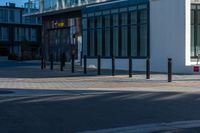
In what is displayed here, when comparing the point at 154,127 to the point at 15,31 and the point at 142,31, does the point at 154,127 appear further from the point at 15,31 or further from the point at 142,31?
the point at 15,31

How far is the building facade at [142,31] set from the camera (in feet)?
101

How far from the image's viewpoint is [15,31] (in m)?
86.6

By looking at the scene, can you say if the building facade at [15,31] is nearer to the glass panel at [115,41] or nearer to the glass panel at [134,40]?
the glass panel at [115,41]

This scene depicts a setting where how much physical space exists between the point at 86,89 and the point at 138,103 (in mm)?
4660

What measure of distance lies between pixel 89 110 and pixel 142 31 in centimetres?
2127

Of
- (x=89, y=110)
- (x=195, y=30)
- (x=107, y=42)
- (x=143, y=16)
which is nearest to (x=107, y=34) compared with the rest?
(x=107, y=42)

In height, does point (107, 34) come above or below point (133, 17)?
below

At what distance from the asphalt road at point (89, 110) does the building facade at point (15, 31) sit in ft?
219

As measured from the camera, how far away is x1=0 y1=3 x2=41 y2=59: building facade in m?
84.9

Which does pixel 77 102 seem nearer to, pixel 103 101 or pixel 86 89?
pixel 103 101

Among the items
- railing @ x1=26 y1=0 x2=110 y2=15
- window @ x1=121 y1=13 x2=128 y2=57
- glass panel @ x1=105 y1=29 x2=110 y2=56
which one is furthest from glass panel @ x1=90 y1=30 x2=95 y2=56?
window @ x1=121 y1=13 x2=128 y2=57

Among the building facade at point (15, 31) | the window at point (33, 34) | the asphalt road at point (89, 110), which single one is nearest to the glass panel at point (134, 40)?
the asphalt road at point (89, 110)

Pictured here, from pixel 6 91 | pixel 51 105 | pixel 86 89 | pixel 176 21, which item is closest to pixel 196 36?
pixel 176 21

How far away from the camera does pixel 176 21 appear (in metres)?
30.9
